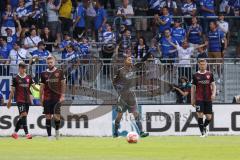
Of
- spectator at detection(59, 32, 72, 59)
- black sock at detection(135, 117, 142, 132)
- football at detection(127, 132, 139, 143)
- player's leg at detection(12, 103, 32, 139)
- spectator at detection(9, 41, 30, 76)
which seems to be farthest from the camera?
spectator at detection(59, 32, 72, 59)

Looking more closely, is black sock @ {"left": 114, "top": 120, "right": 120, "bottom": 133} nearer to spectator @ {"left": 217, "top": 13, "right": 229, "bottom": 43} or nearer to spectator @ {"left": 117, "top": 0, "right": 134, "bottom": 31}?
spectator @ {"left": 117, "top": 0, "right": 134, "bottom": 31}

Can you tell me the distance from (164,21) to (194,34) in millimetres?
1276

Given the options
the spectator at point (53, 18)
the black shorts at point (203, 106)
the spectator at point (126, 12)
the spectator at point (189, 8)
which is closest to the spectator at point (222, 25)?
the spectator at point (189, 8)

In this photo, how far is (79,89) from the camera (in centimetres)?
2845

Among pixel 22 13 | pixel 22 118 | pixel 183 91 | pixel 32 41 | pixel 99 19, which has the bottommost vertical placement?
pixel 22 118

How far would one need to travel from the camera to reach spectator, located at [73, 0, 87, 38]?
104ft

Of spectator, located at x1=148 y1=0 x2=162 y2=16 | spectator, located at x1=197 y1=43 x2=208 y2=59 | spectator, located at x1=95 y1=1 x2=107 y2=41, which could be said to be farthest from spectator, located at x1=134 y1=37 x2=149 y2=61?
spectator, located at x1=148 y1=0 x2=162 y2=16

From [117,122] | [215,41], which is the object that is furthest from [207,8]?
[117,122]

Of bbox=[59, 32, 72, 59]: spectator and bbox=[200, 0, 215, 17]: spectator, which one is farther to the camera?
bbox=[200, 0, 215, 17]: spectator

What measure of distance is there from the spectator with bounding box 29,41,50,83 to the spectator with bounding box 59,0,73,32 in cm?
257

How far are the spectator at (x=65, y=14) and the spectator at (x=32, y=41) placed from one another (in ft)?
6.23

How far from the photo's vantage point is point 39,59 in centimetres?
2862

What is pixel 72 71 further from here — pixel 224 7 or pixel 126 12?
pixel 224 7

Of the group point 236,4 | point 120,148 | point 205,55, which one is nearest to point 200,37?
point 205,55
